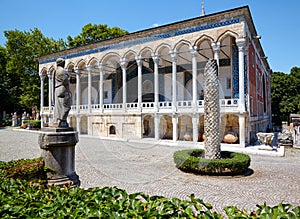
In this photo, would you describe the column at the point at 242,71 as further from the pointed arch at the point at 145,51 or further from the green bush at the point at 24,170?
the green bush at the point at 24,170

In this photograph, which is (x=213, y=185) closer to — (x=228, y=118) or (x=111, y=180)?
(x=111, y=180)

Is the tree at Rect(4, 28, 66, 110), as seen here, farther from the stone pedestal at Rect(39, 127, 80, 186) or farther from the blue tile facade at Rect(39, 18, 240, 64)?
the stone pedestal at Rect(39, 127, 80, 186)

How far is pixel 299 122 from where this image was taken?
15047mm

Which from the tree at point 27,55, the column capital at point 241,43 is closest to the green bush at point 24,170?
the column capital at point 241,43

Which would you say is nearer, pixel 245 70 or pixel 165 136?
pixel 245 70

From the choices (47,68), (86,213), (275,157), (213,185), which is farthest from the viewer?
(47,68)

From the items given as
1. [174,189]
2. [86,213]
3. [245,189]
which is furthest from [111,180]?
[86,213]

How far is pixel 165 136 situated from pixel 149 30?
863 cm

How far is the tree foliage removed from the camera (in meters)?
35.7

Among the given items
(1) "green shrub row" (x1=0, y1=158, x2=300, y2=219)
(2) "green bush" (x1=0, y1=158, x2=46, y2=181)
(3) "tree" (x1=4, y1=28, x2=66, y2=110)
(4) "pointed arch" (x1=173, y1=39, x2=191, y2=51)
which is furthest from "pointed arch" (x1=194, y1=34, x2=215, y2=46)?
(3) "tree" (x1=4, y1=28, x2=66, y2=110)

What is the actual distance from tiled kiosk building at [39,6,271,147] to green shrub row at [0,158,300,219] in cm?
1257

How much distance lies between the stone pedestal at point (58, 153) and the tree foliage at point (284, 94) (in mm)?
37721

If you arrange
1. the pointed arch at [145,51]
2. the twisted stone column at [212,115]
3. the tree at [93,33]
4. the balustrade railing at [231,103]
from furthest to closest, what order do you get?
the tree at [93,33], the pointed arch at [145,51], the balustrade railing at [231,103], the twisted stone column at [212,115]

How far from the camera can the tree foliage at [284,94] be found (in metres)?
35.7
